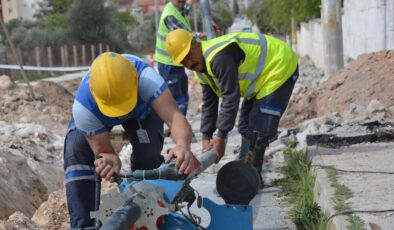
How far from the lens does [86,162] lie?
4910 mm

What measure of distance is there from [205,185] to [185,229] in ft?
10.1

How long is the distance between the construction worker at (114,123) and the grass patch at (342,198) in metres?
1.12

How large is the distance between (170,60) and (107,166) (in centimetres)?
583

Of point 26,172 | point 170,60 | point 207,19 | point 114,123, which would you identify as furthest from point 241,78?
point 207,19

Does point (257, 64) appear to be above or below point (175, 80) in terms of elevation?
above

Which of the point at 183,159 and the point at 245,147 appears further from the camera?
the point at 245,147

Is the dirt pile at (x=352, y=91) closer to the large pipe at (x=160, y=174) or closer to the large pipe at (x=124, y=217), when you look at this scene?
the large pipe at (x=160, y=174)

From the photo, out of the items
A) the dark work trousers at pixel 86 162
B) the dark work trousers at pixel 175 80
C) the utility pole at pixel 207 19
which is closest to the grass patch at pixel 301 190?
the dark work trousers at pixel 86 162

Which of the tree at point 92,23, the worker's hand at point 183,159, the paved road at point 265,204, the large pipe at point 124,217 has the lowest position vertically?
the tree at point 92,23

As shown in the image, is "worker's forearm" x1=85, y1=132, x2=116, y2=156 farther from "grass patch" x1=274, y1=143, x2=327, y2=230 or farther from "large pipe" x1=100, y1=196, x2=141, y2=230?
"grass patch" x1=274, y1=143, x2=327, y2=230

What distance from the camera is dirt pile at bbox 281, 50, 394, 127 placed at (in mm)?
11082

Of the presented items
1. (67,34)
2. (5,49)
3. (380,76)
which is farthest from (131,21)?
(380,76)

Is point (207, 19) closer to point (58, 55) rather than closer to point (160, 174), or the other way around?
point (160, 174)

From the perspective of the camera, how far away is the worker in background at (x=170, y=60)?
9.94m
